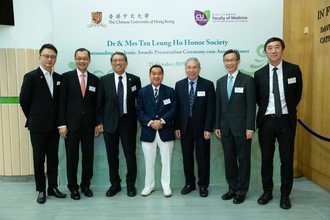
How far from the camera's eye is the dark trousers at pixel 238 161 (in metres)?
3.78

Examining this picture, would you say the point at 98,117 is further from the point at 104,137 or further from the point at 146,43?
the point at 146,43

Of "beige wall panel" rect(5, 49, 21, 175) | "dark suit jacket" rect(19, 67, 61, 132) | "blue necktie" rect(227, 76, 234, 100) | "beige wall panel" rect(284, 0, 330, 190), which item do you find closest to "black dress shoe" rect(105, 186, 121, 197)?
"dark suit jacket" rect(19, 67, 61, 132)

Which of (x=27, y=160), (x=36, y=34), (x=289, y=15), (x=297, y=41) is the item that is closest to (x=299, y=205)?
(x=297, y=41)

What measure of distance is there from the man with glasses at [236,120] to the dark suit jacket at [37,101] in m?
2.03

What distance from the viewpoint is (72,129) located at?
386cm

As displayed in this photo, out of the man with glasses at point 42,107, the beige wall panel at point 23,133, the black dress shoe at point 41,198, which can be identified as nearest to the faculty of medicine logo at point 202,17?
the man with glasses at point 42,107

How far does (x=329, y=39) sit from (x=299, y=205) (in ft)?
6.82

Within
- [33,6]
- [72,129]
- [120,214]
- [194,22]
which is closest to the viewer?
[120,214]

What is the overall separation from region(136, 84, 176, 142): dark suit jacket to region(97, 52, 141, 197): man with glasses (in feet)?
0.45

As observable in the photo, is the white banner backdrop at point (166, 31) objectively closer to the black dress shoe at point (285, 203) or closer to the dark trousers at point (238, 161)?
the dark trousers at point (238, 161)

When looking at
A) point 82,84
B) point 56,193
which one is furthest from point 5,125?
point 82,84

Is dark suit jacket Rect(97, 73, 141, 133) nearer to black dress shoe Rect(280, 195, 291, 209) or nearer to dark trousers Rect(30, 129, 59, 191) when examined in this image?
dark trousers Rect(30, 129, 59, 191)

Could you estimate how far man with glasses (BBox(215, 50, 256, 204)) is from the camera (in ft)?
12.1

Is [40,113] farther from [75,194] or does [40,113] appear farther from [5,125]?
[5,125]
